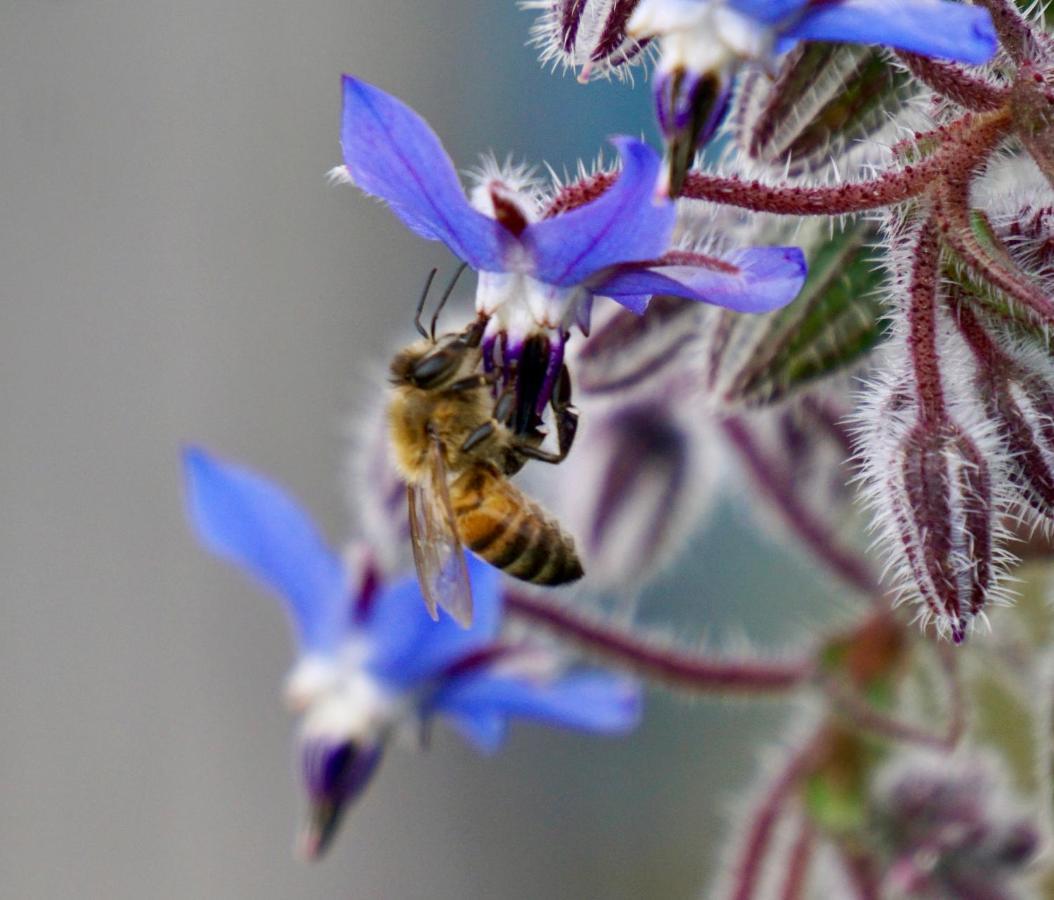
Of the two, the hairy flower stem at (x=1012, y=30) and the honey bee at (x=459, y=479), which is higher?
the hairy flower stem at (x=1012, y=30)

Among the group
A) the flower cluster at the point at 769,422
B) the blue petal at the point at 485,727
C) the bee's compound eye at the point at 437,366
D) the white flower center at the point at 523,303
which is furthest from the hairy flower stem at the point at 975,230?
the blue petal at the point at 485,727

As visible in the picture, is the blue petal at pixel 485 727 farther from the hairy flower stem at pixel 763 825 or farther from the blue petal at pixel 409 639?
the hairy flower stem at pixel 763 825

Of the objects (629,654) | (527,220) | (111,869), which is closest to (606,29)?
(527,220)

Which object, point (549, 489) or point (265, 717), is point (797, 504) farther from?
point (265, 717)

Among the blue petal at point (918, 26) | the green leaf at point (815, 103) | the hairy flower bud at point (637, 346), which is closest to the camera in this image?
the blue petal at point (918, 26)

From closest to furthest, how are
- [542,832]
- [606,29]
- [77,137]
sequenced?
A: [606,29]
[77,137]
[542,832]

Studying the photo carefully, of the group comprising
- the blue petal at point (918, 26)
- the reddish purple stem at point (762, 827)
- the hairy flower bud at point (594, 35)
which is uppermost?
the hairy flower bud at point (594, 35)

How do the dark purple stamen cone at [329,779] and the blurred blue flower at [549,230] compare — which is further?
the dark purple stamen cone at [329,779]

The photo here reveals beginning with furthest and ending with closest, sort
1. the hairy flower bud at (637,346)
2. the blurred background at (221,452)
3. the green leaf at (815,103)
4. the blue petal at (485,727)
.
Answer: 1. the blurred background at (221,452)
2. the blue petal at (485,727)
3. the hairy flower bud at (637,346)
4. the green leaf at (815,103)
